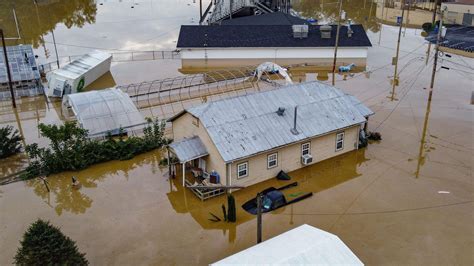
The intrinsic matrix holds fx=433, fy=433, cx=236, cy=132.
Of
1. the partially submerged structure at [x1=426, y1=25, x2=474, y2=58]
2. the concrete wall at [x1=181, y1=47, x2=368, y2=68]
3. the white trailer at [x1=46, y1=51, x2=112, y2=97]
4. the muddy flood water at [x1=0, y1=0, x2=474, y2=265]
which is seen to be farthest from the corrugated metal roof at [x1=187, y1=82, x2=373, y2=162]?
the partially submerged structure at [x1=426, y1=25, x2=474, y2=58]

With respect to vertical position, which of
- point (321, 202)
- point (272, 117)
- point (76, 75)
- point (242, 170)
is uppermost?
point (272, 117)

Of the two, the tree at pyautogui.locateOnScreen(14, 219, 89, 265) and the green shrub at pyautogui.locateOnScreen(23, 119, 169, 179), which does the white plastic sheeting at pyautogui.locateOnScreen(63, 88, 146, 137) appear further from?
the tree at pyautogui.locateOnScreen(14, 219, 89, 265)

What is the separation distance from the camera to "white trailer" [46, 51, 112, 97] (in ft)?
126

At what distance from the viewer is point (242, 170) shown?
2344 cm

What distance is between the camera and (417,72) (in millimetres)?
45656

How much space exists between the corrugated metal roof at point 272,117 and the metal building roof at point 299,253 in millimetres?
7174

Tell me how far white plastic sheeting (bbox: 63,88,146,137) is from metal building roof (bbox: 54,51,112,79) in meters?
8.34

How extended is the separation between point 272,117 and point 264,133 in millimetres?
1474

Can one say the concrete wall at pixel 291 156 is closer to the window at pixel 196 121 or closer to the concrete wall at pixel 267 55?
the window at pixel 196 121

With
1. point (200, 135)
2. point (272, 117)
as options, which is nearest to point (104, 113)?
point (200, 135)

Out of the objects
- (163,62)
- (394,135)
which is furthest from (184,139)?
(163,62)

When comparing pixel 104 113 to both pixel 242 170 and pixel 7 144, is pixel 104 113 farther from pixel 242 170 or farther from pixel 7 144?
pixel 242 170

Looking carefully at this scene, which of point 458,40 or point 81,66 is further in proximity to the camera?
point 458,40

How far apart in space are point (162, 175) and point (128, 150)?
142 inches
